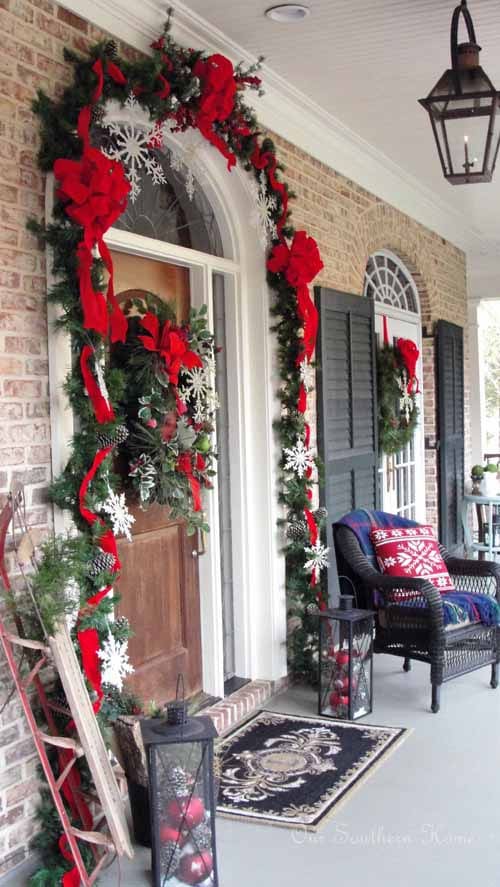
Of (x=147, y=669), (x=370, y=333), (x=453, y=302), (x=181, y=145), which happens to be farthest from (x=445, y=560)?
(x=453, y=302)

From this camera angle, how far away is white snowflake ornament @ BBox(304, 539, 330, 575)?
15.3ft

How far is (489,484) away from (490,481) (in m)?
0.04

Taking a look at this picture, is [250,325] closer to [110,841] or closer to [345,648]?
[345,648]

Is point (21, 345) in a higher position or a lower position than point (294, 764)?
higher

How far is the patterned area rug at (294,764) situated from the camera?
3303 mm

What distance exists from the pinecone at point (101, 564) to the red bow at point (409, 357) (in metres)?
→ 4.22

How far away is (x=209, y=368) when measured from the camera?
156 inches

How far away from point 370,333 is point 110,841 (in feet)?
12.9

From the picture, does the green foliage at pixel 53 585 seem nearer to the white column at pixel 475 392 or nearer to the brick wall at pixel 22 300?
the brick wall at pixel 22 300

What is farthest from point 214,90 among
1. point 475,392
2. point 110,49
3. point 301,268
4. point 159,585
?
point 475,392

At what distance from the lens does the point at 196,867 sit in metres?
2.76

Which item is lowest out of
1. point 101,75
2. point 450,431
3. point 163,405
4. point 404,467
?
point 404,467

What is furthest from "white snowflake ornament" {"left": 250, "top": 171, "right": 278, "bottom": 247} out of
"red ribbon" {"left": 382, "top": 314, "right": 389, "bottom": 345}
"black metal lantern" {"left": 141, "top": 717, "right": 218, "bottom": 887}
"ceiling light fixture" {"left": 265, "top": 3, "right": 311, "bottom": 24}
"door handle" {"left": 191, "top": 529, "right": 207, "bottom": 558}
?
"black metal lantern" {"left": 141, "top": 717, "right": 218, "bottom": 887}

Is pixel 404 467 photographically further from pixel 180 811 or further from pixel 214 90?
pixel 180 811
